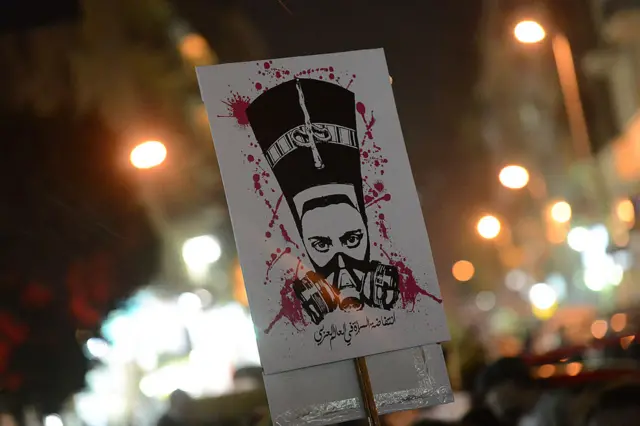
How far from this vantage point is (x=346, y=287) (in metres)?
0.98

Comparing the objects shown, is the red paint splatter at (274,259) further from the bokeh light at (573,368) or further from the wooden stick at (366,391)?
the bokeh light at (573,368)

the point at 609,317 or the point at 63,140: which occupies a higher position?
the point at 63,140

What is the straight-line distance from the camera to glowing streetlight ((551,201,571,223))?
139cm

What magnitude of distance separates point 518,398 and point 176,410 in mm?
616

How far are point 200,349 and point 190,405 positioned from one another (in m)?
0.09

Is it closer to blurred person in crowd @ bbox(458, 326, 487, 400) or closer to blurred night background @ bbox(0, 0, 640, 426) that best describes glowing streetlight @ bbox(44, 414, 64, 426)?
blurred night background @ bbox(0, 0, 640, 426)

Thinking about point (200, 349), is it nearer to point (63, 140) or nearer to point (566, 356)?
point (63, 140)

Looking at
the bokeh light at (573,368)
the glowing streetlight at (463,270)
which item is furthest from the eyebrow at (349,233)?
the bokeh light at (573,368)

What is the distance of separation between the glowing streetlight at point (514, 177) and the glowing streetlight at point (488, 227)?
80mm

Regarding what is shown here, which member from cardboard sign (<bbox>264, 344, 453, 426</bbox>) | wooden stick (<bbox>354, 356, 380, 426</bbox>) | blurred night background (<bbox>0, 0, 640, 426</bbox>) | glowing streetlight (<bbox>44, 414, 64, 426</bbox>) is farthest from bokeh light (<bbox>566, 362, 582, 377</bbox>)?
glowing streetlight (<bbox>44, 414, 64, 426</bbox>)

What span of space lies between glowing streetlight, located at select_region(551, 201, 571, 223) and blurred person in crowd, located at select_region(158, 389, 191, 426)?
2.63 ft

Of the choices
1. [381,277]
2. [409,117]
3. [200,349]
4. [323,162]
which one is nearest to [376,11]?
[409,117]

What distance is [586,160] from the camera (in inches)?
56.6

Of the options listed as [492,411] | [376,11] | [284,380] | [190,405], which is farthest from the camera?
[376,11]
